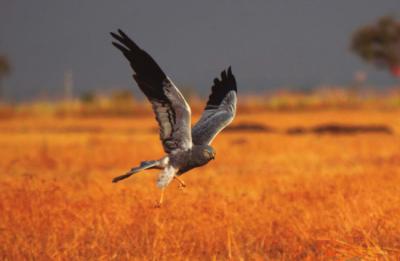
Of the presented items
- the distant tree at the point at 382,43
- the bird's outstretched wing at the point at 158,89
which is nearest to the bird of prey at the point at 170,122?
the bird's outstretched wing at the point at 158,89

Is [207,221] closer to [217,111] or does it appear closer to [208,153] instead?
[208,153]

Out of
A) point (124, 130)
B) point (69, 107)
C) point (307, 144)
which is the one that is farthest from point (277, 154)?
point (69, 107)

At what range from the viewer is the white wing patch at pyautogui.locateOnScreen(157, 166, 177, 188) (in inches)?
328

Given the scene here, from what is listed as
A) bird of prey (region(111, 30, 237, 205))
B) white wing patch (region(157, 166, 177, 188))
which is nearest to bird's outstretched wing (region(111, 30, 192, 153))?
bird of prey (region(111, 30, 237, 205))

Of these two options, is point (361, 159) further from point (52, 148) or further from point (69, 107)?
point (69, 107)

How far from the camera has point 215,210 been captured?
320 inches

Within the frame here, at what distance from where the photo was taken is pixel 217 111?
9773 millimetres

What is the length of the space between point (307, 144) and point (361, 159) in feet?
9.00

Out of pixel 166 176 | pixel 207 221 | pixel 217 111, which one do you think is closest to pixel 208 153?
pixel 166 176

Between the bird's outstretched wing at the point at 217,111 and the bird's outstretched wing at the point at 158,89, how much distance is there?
69 cm

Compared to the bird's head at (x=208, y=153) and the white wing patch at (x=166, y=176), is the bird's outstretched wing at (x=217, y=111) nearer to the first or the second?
the bird's head at (x=208, y=153)

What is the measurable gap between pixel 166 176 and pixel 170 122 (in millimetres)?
575

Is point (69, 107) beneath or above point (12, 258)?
above

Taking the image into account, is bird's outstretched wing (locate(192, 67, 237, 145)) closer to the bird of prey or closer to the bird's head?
the bird of prey
